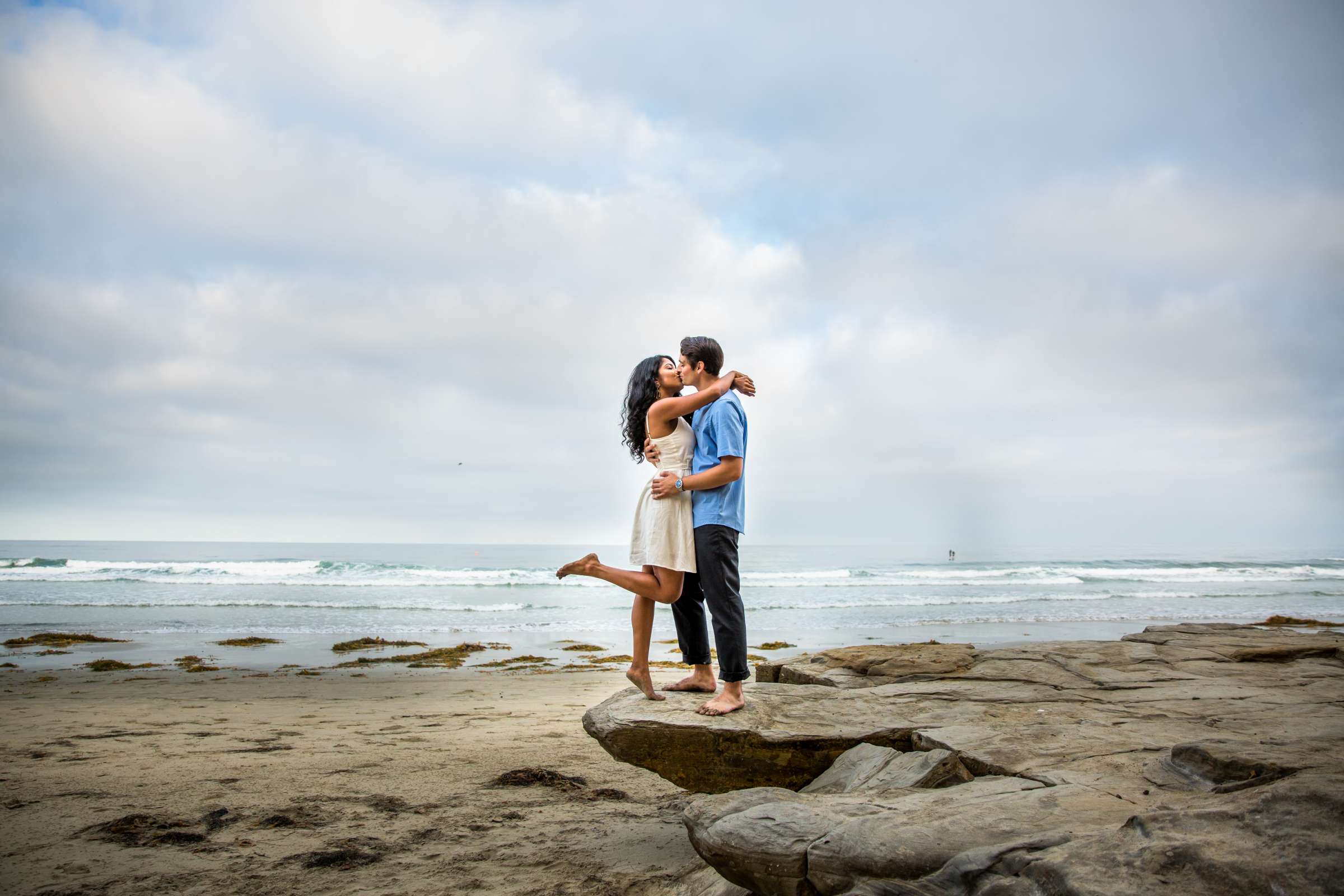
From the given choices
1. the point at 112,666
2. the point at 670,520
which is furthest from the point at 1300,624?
the point at 112,666

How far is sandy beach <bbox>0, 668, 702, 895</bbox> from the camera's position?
389 cm

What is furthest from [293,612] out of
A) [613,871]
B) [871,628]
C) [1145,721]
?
[1145,721]

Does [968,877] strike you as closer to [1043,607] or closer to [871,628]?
[871,628]

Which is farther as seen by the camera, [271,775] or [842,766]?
[271,775]

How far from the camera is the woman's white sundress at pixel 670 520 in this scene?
173 inches

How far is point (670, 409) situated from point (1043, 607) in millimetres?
21920

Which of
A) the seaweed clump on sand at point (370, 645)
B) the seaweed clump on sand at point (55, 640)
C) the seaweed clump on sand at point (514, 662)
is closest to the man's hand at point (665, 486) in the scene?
the seaweed clump on sand at point (514, 662)

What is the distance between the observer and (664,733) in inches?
167

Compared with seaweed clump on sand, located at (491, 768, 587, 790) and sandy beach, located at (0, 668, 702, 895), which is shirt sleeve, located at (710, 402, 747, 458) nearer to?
sandy beach, located at (0, 668, 702, 895)

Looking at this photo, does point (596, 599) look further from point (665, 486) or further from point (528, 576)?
point (665, 486)

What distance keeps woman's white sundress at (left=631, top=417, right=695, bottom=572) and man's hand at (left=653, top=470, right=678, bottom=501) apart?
27 millimetres

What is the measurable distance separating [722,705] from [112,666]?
11802 millimetres

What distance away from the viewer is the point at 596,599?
25.1m

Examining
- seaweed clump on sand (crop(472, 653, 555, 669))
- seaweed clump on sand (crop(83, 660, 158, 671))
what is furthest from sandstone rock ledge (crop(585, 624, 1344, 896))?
seaweed clump on sand (crop(83, 660, 158, 671))
